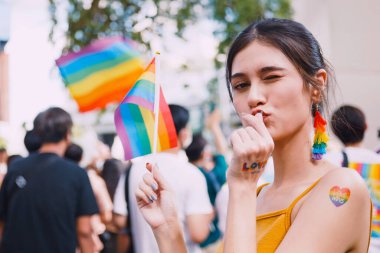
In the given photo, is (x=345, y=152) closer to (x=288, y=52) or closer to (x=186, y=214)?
(x=186, y=214)

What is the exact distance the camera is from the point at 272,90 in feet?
5.01

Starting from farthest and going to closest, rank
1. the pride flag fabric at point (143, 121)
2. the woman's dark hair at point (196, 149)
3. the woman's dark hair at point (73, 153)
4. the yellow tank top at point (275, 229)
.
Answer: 1. the woman's dark hair at point (73, 153)
2. the woman's dark hair at point (196, 149)
3. the pride flag fabric at point (143, 121)
4. the yellow tank top at point (275, 229)

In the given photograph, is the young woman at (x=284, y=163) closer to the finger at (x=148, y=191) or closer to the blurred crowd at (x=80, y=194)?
the finger at (x=148, y=191)

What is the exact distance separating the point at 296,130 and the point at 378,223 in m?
1.39

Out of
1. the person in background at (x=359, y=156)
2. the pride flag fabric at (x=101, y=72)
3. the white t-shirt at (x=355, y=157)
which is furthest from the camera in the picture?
the white t-shirt at (x=355, y=157)

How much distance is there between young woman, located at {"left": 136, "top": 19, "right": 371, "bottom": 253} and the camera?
4.46 feet

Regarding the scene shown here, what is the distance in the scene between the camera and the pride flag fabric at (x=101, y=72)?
95.8 inches

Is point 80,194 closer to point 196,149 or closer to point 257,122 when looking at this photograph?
point 196,149

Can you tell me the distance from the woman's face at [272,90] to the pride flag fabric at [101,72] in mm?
947

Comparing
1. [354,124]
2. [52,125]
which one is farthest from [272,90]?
[52,125]

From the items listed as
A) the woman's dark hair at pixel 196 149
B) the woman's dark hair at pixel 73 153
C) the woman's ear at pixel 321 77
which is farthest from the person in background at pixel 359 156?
the woman's dark hair at pixel 73 153

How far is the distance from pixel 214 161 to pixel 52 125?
227 cm

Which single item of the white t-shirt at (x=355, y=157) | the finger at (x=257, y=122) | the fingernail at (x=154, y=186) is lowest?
the white t-shirt at (x=355, y=157)

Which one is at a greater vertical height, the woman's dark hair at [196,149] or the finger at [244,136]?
the finger at [244,136]
